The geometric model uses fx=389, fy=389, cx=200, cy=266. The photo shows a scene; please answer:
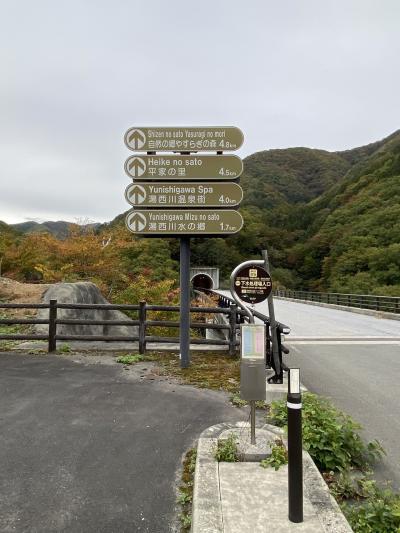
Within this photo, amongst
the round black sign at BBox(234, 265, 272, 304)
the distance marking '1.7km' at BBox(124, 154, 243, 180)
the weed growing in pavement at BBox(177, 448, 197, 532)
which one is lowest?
the weed growing in pavement at BBox(177, 448, 197, 532)

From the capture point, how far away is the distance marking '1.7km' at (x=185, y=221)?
23.8ft

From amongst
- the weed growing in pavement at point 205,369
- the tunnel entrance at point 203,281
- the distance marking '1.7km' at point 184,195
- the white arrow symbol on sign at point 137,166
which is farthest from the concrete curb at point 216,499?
the tunnel entrance at point 203,281

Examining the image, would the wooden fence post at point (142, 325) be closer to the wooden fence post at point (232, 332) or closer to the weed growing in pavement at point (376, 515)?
the wooden fence post at point (232, 332)

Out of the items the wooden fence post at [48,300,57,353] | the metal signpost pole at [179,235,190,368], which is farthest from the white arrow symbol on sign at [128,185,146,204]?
the wooden fence post at [48,300,57,353]

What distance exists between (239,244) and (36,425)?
315 ft

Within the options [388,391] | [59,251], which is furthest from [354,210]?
[388,391]

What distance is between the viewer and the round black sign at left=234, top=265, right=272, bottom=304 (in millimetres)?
4633

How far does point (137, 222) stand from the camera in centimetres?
733

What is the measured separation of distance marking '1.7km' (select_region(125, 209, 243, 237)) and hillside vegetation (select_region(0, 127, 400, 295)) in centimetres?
1051

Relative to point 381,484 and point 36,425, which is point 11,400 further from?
point 381,484

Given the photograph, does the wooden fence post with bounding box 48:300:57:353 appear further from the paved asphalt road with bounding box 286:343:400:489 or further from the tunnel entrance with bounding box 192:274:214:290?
the tunnel entrance with bounding box 192:274:214:290

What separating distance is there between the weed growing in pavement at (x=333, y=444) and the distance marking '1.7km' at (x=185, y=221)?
12.9 feet

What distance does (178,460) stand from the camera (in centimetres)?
371

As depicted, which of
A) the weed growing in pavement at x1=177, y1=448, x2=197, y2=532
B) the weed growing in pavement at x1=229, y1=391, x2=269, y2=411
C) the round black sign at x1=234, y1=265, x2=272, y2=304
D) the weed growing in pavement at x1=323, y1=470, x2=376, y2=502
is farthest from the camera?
the weed growing in pavement at x1=229, y1=391, x2=269, y2=411
